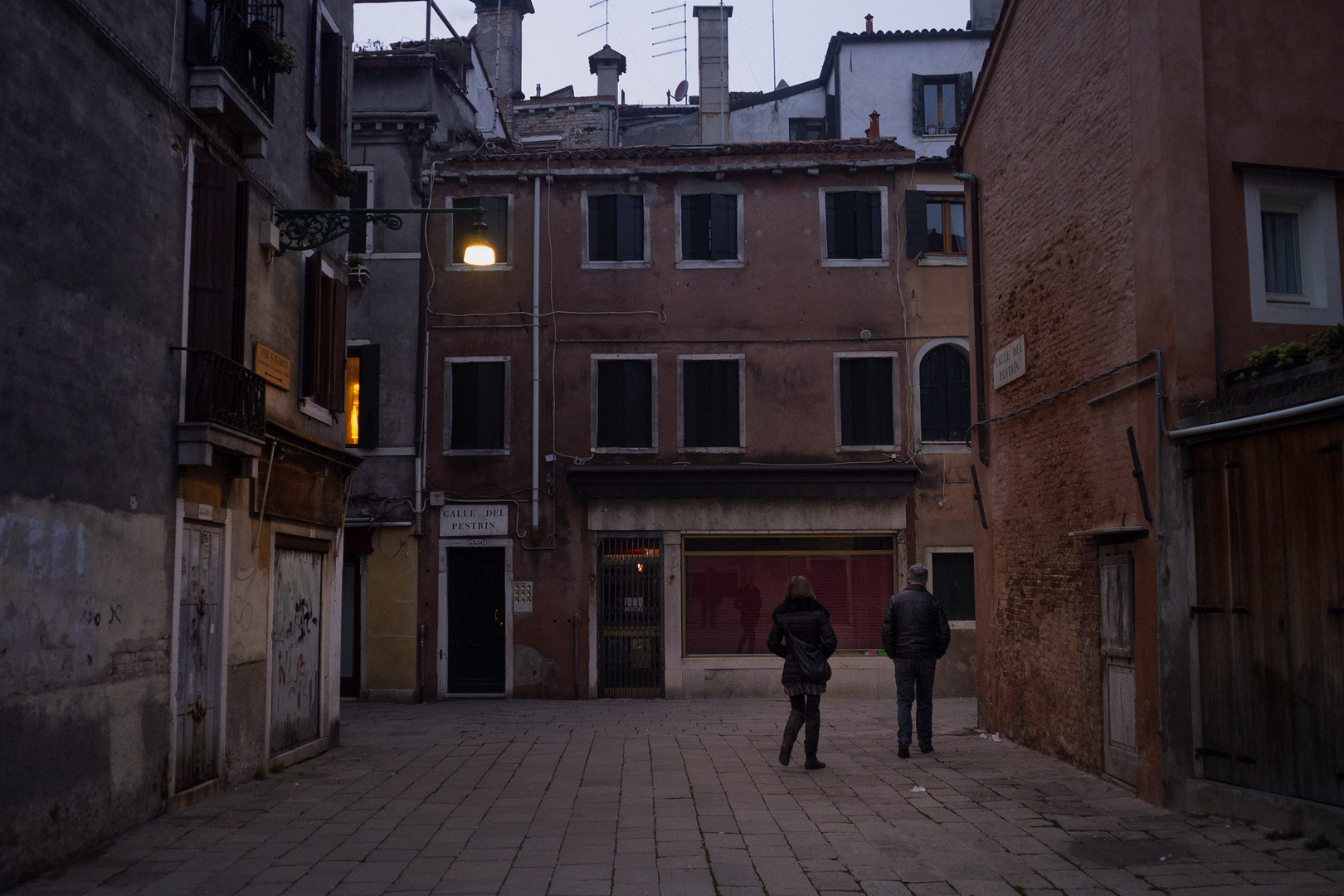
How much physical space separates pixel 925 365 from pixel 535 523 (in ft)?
22.4

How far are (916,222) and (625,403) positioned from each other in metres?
5.60

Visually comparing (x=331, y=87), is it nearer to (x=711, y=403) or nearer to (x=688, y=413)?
(x=688, y=413)

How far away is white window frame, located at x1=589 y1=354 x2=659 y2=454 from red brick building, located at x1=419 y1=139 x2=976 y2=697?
1.4 inches

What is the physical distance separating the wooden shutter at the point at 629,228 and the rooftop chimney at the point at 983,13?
1026 cm

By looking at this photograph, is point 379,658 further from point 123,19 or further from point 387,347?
point 123,19

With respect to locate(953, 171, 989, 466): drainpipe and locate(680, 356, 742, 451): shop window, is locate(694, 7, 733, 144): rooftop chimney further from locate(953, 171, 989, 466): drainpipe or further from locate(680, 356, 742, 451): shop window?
locate(953, 171, 989, 466): drainpipe

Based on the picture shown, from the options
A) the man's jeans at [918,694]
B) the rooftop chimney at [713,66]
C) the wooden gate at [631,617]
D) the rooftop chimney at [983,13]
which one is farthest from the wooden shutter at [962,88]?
the man's jeans at [918,694]

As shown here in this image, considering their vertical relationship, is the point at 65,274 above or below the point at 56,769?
above

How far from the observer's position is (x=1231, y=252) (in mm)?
9211

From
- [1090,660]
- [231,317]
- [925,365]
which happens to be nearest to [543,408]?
[925,365]

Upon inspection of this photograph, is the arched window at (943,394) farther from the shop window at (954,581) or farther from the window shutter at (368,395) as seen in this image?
the window shutter at (368,395)

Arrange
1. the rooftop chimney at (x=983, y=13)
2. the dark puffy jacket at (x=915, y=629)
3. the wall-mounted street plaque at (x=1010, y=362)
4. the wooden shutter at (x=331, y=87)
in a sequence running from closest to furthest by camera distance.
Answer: the dark puffy jacket at (x=915, y=629) → the wall-mounted street plaque at (x=1010, y=362) → the wooden shutter at (x=331, y=87) → the rooftop chimney at (x=983, y=13)

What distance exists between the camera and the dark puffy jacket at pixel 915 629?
38.3ft

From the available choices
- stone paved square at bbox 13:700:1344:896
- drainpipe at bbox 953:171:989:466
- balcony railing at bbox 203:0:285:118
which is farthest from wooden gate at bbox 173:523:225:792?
drainpipe at bbox 953:171:989:466
